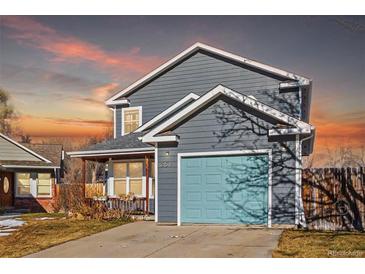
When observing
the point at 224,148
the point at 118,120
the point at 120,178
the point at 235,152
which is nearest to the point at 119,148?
the point at 120,178

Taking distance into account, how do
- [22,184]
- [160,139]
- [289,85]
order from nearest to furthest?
[160,139], [289,85], [22,184]

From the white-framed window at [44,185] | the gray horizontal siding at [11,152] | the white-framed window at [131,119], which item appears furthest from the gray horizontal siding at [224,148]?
the gray horizontal siding at [11,152]

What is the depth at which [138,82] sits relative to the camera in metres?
15.3

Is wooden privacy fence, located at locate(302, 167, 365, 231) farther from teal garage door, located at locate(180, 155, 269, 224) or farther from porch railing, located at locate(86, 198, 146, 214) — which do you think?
porch railing, located at locate(86, 198, 146, 214)

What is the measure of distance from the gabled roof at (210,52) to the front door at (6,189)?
21.5ft

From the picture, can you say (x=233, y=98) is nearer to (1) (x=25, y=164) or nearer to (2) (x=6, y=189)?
(1) (x=25, y=164)

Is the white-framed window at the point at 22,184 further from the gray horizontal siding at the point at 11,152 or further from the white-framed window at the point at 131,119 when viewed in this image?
the white-framed window at the point at 131,119

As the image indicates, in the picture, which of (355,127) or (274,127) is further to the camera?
(355,127)

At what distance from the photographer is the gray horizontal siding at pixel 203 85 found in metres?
13.5

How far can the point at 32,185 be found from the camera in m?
19.5

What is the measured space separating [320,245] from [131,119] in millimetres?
9410
